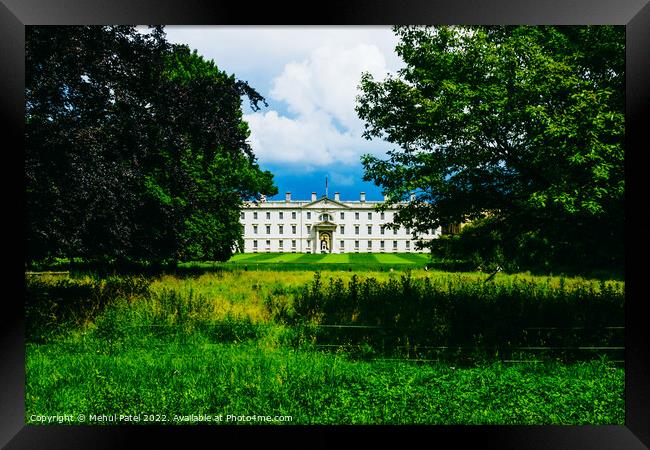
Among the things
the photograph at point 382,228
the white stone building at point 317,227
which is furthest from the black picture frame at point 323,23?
the white stone building at point 317,227

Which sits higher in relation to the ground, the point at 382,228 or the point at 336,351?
the point at 382,228

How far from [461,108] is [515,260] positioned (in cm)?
258

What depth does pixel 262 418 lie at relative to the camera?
165 inches

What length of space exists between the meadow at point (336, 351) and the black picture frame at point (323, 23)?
17cm

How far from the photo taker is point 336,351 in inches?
202

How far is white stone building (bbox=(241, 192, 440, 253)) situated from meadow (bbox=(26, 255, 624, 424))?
4.28 feet

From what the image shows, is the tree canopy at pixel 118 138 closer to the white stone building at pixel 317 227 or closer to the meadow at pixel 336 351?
the white stone building at pixel 317 227

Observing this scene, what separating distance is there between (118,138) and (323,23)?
13.3ft

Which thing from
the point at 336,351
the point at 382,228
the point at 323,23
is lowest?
the point at 336,351

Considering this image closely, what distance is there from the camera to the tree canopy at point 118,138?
17.3 feet

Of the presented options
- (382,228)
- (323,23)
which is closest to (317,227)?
(382,228)

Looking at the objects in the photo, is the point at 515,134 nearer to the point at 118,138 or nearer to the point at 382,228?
the point at 382,228

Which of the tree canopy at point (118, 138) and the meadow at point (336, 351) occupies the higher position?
the tree canopy at point (118, 138)
